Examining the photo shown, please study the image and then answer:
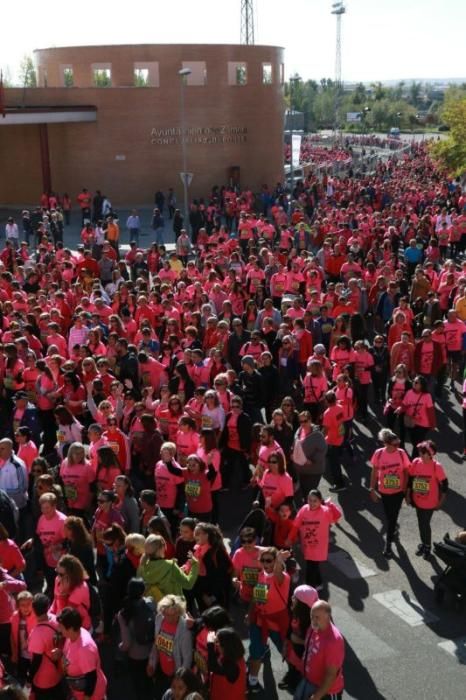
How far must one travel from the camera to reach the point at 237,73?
38.9 m

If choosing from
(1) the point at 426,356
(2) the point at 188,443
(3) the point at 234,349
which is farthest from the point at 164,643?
(1) the point at 426,356

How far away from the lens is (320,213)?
28.5 metres

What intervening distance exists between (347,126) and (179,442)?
132m

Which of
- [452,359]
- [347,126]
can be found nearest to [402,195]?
[452,359]

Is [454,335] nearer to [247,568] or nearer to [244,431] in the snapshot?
[244,431]

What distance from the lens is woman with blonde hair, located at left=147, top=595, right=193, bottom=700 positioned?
615 cm

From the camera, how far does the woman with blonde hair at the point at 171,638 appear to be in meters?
6.15

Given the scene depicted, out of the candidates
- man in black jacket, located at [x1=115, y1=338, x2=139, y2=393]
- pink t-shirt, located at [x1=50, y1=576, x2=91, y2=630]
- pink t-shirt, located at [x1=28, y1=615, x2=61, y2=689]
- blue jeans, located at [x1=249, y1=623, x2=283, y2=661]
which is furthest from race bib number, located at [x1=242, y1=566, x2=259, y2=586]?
man in black jacket, located at [x1=115, y1=338, x2=139, y2=393]

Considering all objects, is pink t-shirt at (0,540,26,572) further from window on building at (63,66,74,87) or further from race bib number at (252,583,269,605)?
window on building at (63,66,74,87)

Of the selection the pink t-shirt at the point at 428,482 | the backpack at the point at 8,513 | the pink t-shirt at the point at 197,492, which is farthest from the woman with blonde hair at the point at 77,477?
the pink t-shirt at the point at 428,482

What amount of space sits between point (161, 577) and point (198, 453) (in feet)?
8.15

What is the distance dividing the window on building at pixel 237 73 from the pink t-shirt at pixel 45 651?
116 feet

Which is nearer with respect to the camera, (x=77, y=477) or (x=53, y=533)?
(x=53, y=533)

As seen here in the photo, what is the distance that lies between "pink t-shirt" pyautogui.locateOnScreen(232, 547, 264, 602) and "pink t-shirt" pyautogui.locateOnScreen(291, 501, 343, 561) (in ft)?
3.02
